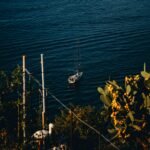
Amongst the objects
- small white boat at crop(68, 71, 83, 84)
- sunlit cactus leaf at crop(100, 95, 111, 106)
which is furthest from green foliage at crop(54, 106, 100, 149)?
small white boat at crop(68, 71, 83, 84)

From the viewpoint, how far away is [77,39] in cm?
7750

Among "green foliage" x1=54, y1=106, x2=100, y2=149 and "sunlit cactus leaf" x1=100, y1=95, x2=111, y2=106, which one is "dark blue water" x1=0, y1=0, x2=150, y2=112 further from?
"sunlit cactus leaf" x1=100, y1=95, x2=111, y2=106

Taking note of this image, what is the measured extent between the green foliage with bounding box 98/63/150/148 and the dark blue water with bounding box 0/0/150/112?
3134 centimetres

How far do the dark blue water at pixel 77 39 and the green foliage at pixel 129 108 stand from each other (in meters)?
31.3

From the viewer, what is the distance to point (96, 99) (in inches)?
2076

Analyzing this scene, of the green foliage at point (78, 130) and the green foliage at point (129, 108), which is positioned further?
the green foliage at point (78, 130)

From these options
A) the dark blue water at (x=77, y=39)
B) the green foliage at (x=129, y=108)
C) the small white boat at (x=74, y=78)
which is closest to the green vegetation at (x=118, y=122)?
the green foliage at (x=129, y=108)

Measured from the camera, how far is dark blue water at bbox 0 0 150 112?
61031 millimetres

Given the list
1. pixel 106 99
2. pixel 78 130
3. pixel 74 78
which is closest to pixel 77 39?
pixel 74 78

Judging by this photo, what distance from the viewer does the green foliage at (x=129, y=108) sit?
19.1 m

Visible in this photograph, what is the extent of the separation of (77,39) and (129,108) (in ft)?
194

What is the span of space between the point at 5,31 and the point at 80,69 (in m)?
28.5

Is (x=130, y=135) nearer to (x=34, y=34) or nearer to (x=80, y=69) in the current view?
(x=80, y=69)

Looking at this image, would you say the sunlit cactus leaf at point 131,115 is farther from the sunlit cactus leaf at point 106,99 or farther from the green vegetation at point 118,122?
the sunlit cactus leaf at point 106,99
